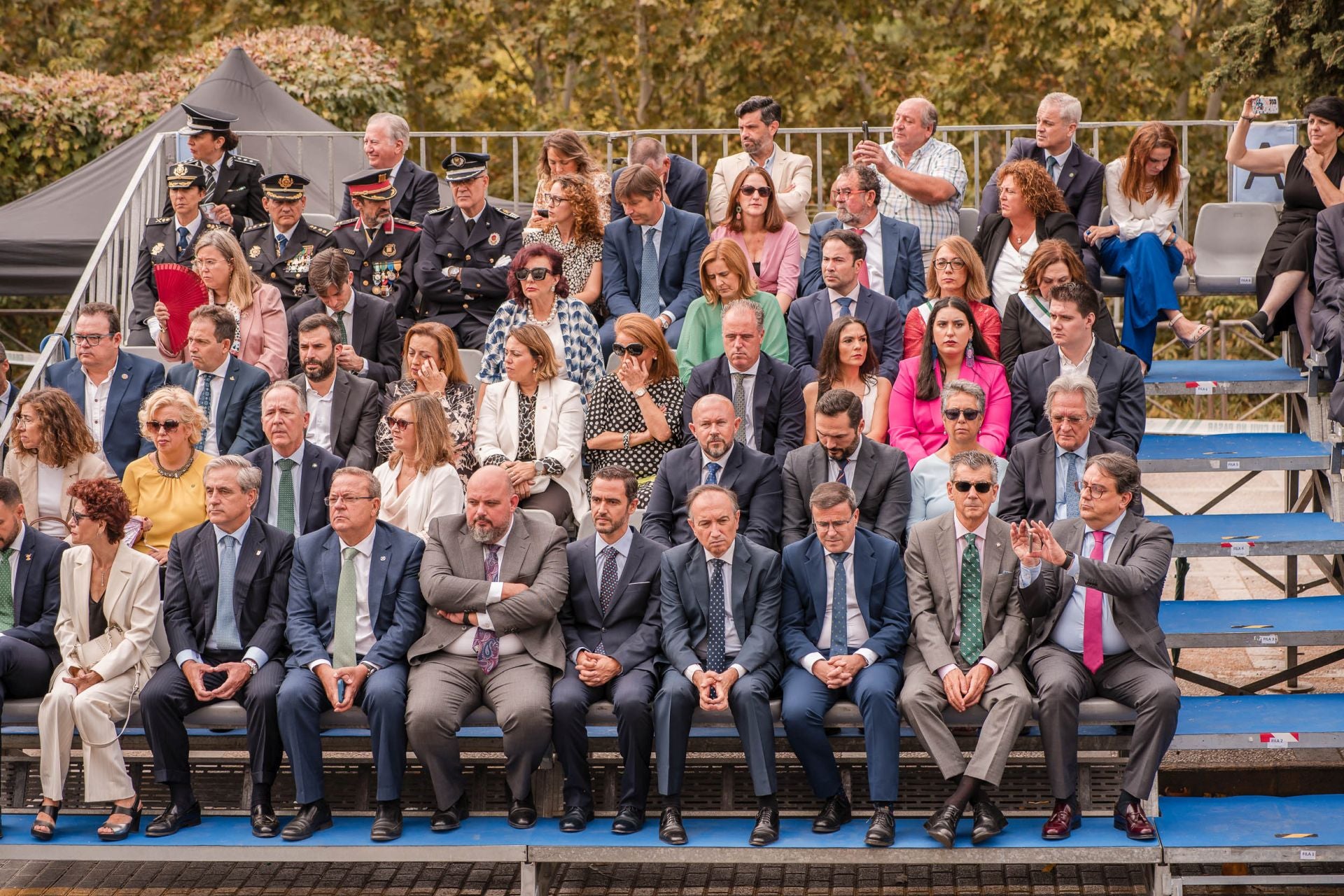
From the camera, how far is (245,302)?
9.50 meters

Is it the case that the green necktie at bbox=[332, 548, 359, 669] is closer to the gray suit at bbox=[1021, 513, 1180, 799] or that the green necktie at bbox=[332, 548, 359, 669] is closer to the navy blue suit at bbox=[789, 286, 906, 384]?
the navy blue suit at bbox=[789, 286, 906, 384]

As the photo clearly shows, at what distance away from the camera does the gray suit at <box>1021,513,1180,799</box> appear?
22.0ft

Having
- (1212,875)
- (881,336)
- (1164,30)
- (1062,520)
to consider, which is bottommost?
(1212,875)

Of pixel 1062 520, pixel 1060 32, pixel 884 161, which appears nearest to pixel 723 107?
pixel 1060 32

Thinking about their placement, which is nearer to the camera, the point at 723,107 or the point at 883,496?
the point at 883,496

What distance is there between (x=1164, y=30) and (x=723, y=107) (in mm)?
5986

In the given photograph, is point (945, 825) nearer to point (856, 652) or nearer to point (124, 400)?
point (856, 652)

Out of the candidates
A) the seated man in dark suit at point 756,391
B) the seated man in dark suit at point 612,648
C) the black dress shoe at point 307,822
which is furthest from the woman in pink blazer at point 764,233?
the black dress shoe at point 307,822

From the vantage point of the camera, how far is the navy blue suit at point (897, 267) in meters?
9.59

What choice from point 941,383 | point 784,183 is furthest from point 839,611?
point 784,183

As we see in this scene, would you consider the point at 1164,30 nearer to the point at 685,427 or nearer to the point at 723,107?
the point at 723,107

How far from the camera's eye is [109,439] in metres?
8.74

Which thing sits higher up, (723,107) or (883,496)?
(723,107)

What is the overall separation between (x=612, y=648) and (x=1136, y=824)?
2379 millimetres
